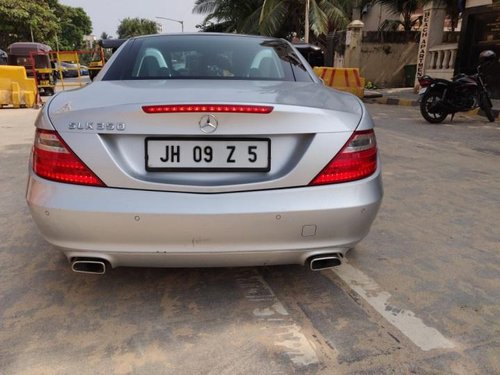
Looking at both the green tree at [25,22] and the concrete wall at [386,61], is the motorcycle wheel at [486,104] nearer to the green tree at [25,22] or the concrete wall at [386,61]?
the concrete wall at [386,61]

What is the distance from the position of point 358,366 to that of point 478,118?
960 cm

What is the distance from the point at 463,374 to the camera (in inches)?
72.7

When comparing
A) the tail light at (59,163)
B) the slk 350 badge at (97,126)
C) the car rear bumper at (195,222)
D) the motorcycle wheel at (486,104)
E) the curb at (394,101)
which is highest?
the slk 350 badge at (97,126)

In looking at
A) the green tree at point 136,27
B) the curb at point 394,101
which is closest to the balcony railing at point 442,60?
the curb at point 394,101

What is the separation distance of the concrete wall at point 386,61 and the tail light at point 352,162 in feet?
59.5

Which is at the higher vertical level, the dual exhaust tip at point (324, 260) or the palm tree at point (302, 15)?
the palm tree at point (302, 15)

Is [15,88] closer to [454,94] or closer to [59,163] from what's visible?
[454,94]

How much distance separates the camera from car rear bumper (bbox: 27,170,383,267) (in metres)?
1.94

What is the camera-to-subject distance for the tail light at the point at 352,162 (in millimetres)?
2049

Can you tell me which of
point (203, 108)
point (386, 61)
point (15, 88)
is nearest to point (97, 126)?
point (203, 108)

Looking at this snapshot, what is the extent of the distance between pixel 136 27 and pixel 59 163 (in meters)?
92.7

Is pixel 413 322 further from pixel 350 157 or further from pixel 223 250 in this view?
pixel 223 250

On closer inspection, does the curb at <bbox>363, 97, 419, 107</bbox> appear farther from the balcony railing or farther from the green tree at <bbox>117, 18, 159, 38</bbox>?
the green tree at <bbox>117, 18, 159, 38</bbox>

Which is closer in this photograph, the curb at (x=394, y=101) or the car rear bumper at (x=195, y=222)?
the car rear bumper at (x=195, y=222)
